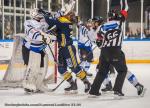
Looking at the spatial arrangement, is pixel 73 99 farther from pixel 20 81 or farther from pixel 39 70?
pixel 20 81

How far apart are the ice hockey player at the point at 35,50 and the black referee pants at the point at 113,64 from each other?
0.76 m

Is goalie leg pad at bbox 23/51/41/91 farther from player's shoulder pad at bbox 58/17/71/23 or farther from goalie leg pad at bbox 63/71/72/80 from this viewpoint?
player's shoulder pad at bbox 58/17/71/23

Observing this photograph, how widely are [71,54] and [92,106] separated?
1.15 metres

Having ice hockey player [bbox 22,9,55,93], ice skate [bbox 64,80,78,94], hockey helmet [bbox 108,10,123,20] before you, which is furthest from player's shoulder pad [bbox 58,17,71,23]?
ice skate [bbox 64,80,78,94]

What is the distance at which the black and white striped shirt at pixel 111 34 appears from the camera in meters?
5.94

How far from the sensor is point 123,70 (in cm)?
595

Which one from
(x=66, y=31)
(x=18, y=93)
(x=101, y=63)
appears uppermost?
(x=66, y=31)

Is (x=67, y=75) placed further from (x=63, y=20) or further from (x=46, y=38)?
(x=63, y=20)

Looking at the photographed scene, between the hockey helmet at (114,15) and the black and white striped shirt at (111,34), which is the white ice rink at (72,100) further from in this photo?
the hockey helmet at (114,15)

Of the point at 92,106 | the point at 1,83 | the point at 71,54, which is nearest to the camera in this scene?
the point at 92,106

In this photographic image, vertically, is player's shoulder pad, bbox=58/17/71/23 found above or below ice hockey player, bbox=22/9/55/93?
above

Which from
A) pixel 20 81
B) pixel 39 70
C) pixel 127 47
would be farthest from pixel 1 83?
pixel 127 47

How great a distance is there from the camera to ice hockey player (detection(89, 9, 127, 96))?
5934 mm

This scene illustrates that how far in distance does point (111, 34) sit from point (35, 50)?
1072mm
